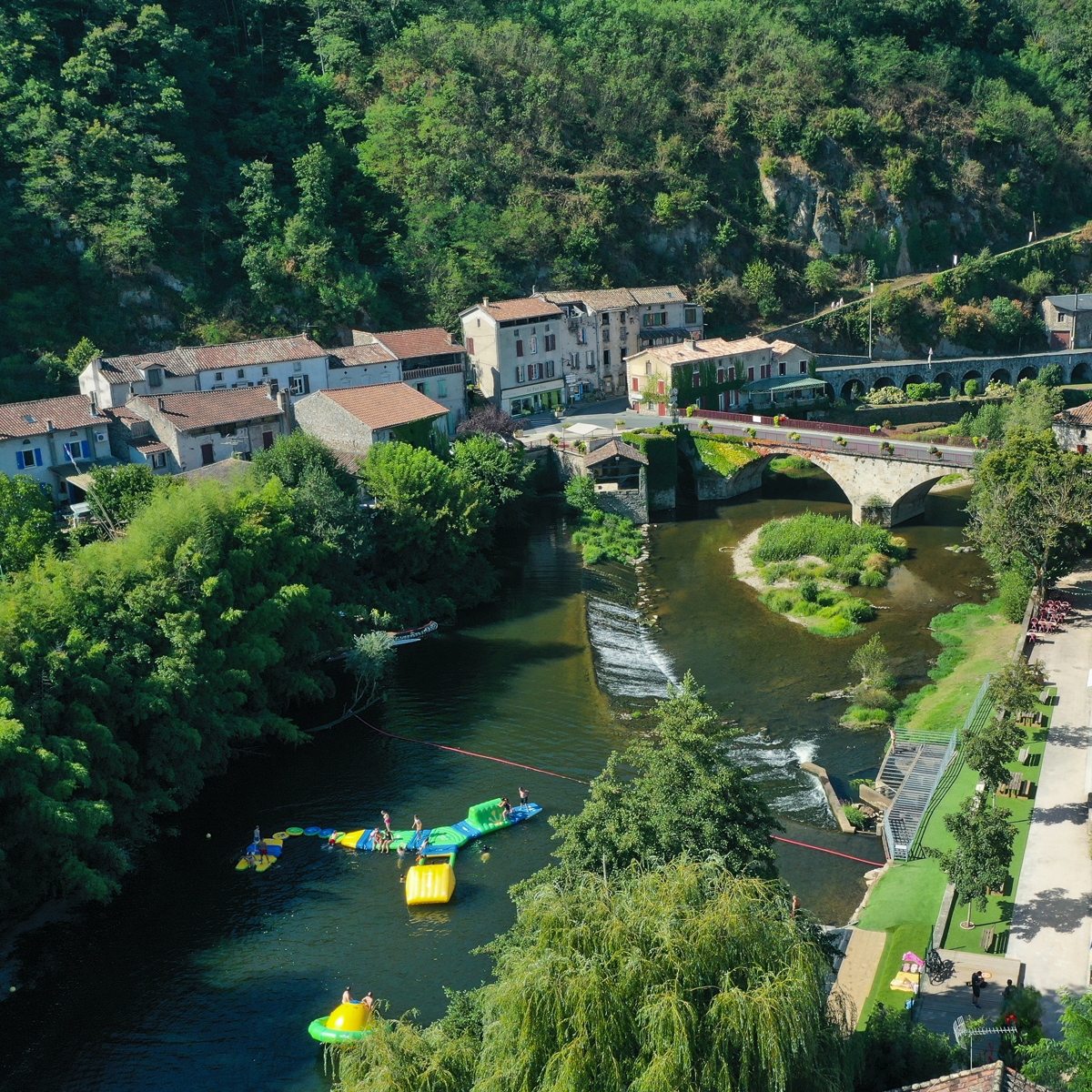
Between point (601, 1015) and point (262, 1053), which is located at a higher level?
point (601, 1015)

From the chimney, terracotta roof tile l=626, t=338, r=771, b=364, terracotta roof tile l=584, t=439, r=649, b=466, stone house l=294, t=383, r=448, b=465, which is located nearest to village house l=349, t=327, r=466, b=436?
stone house l=294, t=383, r=448, b=465

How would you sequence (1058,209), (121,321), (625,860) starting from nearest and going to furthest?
(625,860), (121,321), (1058,209)

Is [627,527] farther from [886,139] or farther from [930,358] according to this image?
[886,139]

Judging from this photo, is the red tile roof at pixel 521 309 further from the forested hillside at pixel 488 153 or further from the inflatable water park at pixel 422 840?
the inflatable water park at pixel 422 840

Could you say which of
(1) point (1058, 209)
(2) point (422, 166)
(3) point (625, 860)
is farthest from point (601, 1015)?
(1) point (1058, 209)

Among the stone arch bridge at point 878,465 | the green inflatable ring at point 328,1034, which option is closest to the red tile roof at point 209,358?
the stone arch bridge at point 878,465

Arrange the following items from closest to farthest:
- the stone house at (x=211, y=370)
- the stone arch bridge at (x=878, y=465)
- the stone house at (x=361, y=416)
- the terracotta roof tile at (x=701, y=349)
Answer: the stone house at (x=361, y=416) → the stone house at (x=211, y=370) → the stone arch bridge at (x=878, y=465) → the terracotta roof tile at (x=701, y=349)

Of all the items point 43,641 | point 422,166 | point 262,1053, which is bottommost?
point 262,1053
